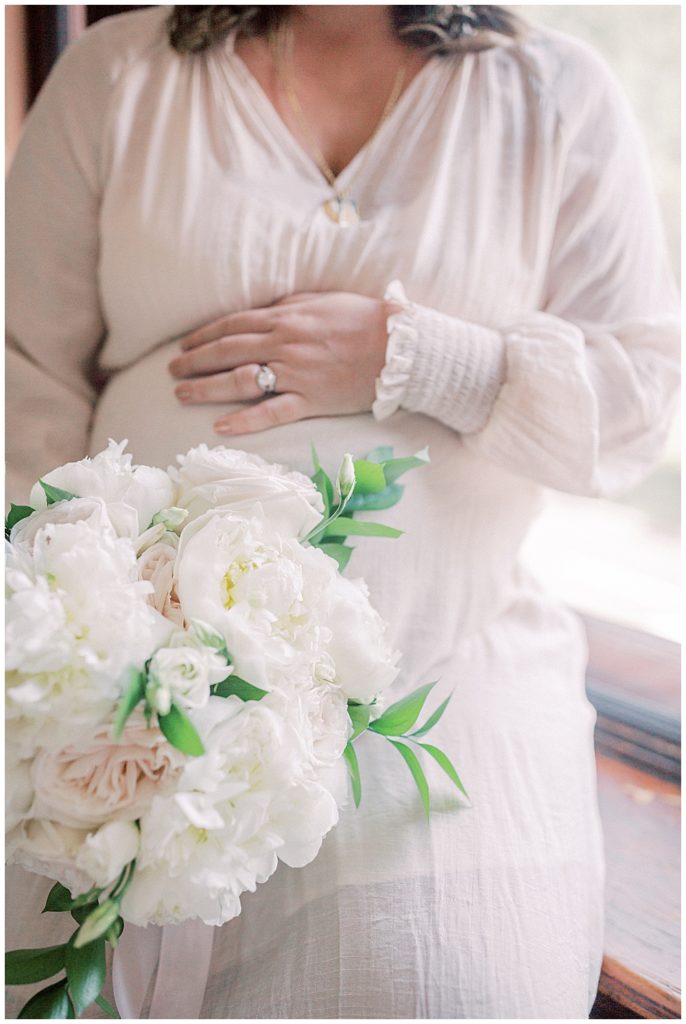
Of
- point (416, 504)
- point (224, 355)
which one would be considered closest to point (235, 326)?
point (224, 355)

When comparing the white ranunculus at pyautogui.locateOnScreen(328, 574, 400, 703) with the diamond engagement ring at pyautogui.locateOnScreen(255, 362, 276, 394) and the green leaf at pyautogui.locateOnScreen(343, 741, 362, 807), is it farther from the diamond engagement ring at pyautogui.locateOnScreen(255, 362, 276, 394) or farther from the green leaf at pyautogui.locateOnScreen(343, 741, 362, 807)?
the diamond engagement ring at pyautogui.locateOnScreen(255, 362, 276, 394)

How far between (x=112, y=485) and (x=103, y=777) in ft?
0.65

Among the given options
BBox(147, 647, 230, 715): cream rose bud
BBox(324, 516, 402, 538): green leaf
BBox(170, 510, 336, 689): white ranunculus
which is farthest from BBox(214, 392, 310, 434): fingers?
BBox(147, 647, 230, 715): cream rose bud

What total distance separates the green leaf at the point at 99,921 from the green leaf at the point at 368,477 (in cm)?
39

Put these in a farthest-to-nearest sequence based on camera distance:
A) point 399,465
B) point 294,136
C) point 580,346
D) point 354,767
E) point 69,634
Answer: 1. point 294,136
2. point 580,346
3. point 399,465
4. point 354,767
5. point 69,634

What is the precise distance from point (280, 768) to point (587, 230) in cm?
73

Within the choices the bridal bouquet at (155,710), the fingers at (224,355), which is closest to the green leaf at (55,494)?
the bridal bouquet at (155,710)

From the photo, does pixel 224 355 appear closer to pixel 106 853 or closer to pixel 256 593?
pixel 256 593

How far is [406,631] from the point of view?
871mm

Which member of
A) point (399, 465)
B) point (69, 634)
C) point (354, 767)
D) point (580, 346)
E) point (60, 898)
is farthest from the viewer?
point (580, 346)

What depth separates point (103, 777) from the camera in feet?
1.56

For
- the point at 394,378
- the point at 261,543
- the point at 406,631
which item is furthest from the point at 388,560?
the point at 261,543

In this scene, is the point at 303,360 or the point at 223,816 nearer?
the point at 223,816

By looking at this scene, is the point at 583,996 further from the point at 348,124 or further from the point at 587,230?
the point at 348,124
